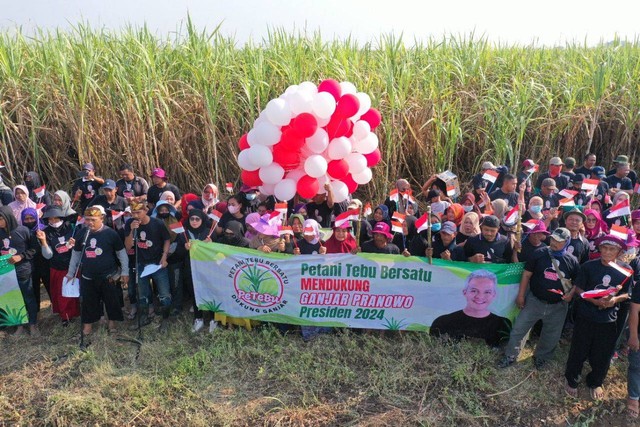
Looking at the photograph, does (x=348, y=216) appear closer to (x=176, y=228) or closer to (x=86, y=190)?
(x=176, y=228)

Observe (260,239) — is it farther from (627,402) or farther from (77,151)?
(77,151)

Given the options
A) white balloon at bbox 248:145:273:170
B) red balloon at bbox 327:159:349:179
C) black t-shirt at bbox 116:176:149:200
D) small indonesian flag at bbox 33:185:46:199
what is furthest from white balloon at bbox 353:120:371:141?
→ small indonesian flag at bbox 33:185:46:199

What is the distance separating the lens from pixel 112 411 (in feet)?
14.5

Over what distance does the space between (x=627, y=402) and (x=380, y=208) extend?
2.97 metres

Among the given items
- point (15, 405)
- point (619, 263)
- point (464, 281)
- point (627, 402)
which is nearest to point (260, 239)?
point (464, 281)

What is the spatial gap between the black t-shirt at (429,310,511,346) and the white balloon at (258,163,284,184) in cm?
251

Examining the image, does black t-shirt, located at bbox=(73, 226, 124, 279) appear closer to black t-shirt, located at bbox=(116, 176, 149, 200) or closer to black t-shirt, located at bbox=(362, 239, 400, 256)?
black t-shirt, located at bbox=(116, 176, 149, 200)

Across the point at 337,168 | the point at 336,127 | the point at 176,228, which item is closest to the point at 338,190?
the point at 337,168

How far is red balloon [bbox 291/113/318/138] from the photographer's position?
6.08 m

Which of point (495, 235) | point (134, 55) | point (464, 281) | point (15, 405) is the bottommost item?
point (15, 405)

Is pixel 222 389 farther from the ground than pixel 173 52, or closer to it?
closer to it

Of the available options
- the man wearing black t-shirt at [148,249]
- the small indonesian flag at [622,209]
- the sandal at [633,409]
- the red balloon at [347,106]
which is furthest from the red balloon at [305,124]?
the sandal at [633,409]

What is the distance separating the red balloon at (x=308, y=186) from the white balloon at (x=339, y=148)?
0.38 m

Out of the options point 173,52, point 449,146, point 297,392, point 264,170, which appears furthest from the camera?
point 173,52
